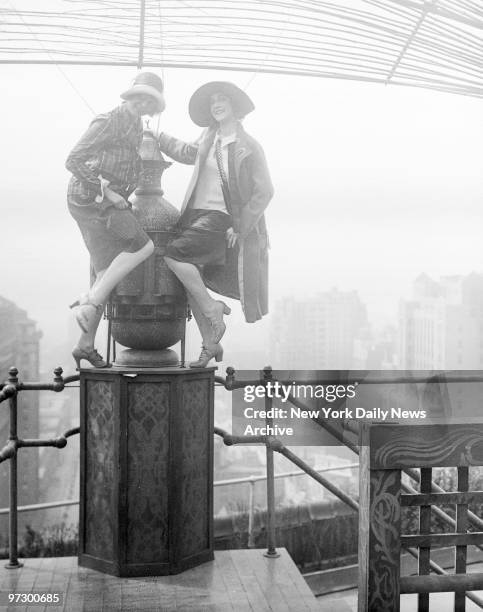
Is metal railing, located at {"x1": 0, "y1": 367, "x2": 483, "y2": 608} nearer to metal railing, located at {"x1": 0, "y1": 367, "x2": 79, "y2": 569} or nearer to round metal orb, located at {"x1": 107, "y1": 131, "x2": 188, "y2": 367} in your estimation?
metal railing, located at {"x1": 0, "y1": 367, "x2": 79, "y2": 569}

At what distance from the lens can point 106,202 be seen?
120 inches

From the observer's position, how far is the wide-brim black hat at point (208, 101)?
3211 millimetres

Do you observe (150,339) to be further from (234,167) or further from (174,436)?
(234,167)

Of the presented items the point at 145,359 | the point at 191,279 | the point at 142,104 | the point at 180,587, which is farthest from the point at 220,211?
the point at 180,587

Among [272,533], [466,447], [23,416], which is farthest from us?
[23,416]

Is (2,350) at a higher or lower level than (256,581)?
higher

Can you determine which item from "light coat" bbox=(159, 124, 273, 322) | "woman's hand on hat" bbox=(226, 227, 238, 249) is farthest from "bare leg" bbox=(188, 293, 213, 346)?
"woman's hand on hat" bbox=(226, 227, 238, 249)

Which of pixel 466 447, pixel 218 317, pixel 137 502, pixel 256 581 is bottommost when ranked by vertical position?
pixel 256 581

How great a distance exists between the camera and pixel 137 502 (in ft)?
9.88

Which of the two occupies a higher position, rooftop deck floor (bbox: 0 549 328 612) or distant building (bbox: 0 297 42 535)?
distant building (bbox: 0 297 42 535)

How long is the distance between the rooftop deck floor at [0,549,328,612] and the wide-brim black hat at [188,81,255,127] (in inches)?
76.7

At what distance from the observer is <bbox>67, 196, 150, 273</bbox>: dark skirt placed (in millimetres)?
3037

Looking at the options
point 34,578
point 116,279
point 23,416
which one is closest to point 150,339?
point 116,279

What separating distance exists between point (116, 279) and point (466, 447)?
69.3 inches
